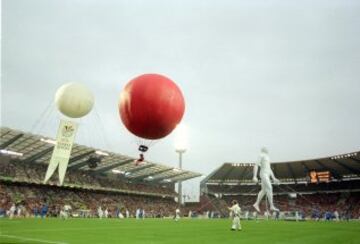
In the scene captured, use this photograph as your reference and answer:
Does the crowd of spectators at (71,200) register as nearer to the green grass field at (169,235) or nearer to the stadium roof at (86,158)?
the stadium roof at (86,158)

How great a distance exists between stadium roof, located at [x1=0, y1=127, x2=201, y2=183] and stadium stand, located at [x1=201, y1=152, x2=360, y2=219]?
308 inches

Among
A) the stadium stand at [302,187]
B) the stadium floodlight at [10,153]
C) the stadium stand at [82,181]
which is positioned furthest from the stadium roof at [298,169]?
the stadium floodlight at [10,153]

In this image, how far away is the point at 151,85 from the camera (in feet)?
36.2

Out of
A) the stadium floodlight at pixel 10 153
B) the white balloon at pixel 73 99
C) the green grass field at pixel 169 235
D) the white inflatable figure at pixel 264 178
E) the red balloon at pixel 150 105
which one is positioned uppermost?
the stadium floodlight at pixel 10 153

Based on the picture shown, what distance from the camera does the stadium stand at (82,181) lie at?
152 feet

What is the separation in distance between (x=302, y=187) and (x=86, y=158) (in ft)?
142

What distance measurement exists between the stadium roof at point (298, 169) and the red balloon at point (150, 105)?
49.8 metres

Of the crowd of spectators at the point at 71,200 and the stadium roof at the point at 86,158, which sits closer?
the stadium roof at the point at 86,158

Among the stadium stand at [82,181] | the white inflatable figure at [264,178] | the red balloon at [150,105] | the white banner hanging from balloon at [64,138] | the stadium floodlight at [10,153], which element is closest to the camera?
the red balloon at [150,105]

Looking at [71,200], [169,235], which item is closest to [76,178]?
[71,200]

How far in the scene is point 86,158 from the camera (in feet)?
181

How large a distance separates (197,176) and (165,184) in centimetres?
741

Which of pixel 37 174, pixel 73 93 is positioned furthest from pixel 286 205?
pixel 73 93

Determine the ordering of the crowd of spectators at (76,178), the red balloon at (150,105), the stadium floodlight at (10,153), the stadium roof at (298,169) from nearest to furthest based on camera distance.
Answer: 1. the red balloon at (150,105)
2. the stadium floodlight at (10,153)
3. the crowd of spectators at (76,178)
4. the stadium roof at (298,169)
